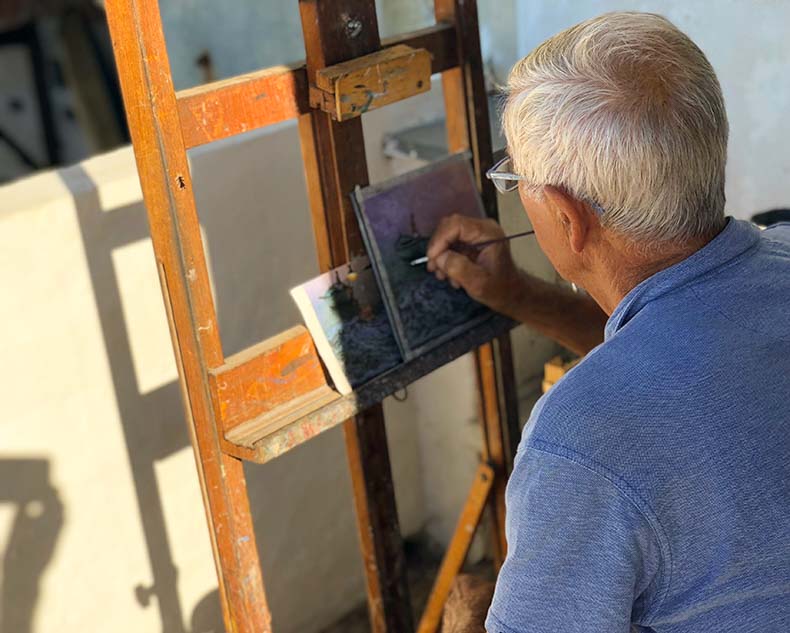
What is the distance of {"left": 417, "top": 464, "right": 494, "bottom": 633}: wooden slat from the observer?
2096 millimetres

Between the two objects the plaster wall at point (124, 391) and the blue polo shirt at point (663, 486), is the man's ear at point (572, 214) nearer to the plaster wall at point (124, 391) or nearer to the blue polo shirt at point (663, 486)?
the blue polo shirt at point (663, 486)

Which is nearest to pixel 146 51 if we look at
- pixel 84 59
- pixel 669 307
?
pixel 669 307

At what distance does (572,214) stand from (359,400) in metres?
0.61

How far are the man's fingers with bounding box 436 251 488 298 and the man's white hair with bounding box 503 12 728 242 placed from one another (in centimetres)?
59

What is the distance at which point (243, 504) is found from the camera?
158 cm

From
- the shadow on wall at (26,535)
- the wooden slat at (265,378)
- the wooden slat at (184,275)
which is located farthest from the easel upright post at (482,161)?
the shadow on wall at (26,535)

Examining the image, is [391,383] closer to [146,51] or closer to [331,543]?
[146,51]

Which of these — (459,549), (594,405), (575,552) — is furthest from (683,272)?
(459,549)

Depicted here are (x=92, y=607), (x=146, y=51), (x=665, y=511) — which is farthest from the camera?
(x=92, y=607)

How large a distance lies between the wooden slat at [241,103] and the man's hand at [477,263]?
0.34 metres

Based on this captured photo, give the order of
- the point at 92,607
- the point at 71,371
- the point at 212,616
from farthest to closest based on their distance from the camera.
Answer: the point at 212,616
the point at 92,607
the point at 71,371

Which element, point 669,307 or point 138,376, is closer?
point 669,307

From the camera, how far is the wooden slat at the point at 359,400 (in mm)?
1499

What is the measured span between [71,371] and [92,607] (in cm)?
59
